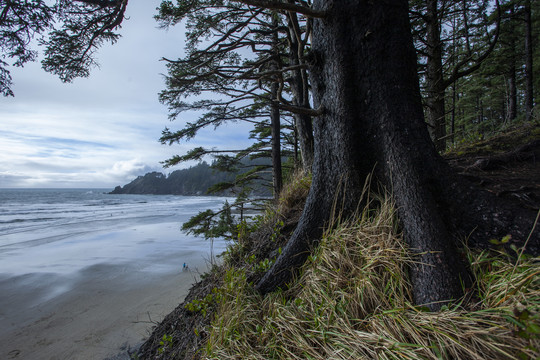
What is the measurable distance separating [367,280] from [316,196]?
839 mm

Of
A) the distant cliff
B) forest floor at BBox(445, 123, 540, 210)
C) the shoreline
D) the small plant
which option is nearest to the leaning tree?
forest floor at BBox(445, 123, 540, 210)

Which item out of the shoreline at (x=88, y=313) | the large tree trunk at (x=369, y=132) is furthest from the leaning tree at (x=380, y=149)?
the shoreline at (x=88, y=313)

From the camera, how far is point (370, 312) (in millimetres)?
1445

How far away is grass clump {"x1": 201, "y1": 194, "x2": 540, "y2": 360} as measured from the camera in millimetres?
1025

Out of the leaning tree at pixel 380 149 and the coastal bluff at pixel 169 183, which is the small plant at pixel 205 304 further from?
the coastal bluff at pixel 169 183

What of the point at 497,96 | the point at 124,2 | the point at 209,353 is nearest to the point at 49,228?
the point at 124,2

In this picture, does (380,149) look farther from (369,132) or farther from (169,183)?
(169,183)

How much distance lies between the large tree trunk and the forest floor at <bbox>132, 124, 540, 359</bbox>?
543 millimetres

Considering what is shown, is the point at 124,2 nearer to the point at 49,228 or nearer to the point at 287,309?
the point at 287,309

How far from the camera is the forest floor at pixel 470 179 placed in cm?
188

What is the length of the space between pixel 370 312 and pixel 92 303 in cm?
611

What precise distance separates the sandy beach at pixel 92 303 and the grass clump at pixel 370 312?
5.74 feet

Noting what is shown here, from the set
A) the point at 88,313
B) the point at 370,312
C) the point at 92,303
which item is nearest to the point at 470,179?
the point at 370,312

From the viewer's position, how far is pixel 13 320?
179 inches
